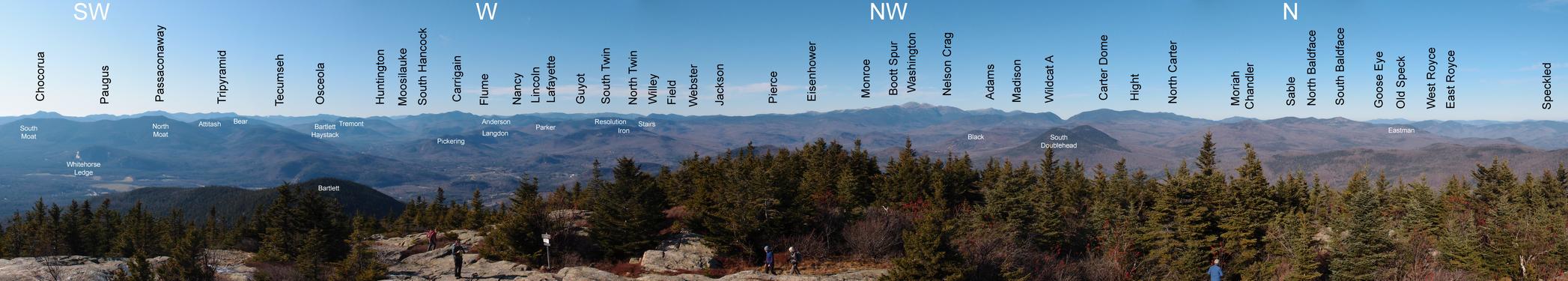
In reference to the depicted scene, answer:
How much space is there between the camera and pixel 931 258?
22.6 metres

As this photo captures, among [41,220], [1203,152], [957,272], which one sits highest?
[1203,152]

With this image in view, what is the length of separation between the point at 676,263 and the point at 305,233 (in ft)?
72.5

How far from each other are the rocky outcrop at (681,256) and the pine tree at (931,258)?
12.8m

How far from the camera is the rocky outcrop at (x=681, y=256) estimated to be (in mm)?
32562

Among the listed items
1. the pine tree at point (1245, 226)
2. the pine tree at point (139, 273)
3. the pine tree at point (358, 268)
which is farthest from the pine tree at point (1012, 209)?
the pine tree at point (139, 273)

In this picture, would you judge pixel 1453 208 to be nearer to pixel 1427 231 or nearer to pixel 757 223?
pixel 1427 231

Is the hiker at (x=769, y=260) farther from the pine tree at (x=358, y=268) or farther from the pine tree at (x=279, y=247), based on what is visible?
the pine tree at (x=279, y=247)

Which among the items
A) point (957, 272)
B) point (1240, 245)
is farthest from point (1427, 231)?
point (957, 272)

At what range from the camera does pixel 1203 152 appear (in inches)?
2250

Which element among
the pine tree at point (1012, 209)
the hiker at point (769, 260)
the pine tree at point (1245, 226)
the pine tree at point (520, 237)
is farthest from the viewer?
the pine tree at point (1245, 226)

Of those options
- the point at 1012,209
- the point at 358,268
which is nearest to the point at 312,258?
the point at 358,268

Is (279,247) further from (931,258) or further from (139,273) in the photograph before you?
(931,258)

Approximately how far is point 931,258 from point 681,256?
51.4ft

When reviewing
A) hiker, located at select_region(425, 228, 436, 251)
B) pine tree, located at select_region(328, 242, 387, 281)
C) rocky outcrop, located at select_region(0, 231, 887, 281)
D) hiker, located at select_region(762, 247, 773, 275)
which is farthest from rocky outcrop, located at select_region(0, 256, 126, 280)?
hiker, located at select_region(762, 247, 773, 275)
